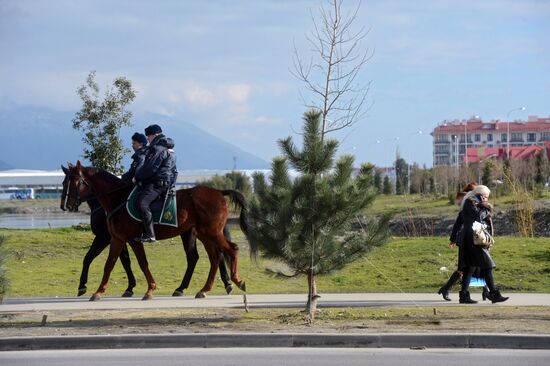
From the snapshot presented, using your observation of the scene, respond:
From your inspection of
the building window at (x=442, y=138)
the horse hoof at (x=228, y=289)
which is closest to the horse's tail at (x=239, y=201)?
A: the horse hoof at (x=228, y=289)

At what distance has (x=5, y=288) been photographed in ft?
48.5

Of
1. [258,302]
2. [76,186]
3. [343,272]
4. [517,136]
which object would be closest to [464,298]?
[343,272]

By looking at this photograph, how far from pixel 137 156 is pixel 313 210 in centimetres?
437

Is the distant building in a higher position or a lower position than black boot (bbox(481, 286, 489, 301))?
higher

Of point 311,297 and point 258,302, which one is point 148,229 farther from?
point 311,297

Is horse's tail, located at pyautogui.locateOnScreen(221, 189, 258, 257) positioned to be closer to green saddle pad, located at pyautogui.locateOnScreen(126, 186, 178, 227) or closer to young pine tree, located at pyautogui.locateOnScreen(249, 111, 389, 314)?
green saddle pad, located at pyautogui.locateOnScreen(126, 186, 178, 227)

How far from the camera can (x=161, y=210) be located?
55.7 feet

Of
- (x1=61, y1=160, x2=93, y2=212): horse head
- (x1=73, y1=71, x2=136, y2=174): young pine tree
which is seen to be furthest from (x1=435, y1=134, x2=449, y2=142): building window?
(x1=61, y1=160, x2=93, y2=212): horse head

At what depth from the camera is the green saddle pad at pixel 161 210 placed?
16.8 meters

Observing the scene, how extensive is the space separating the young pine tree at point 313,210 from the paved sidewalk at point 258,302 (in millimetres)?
2110

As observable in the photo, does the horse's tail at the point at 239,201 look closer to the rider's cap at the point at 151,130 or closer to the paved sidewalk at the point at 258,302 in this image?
the paved sidewalk at the point at 258,302

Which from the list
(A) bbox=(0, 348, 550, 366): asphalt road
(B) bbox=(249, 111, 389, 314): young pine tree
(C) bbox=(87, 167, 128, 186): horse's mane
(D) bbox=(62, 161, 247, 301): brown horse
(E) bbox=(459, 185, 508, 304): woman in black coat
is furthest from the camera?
(C) bbox=(87, 167, 128, 186): horse's mane

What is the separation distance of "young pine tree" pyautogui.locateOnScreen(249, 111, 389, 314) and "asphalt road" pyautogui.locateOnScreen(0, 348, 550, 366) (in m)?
1.73

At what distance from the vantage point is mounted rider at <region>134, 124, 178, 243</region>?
1666 centimetres
